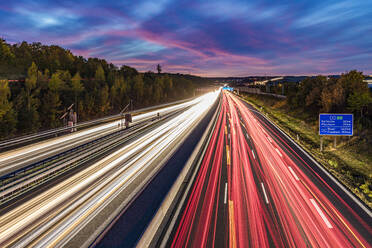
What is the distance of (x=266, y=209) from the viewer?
10773mm

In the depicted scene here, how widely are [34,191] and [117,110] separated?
219ft

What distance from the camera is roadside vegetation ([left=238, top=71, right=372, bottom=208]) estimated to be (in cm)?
1606

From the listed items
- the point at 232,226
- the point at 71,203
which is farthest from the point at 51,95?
the point at 232,226

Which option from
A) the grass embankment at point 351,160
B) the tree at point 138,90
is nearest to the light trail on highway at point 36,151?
the grass embankment at point 351,160

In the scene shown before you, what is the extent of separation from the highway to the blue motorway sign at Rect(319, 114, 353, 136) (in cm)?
620

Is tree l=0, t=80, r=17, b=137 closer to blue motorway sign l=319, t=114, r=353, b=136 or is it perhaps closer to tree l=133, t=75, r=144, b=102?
blue motorway sign l=319, t=114, r=353, b=136

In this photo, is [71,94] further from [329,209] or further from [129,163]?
[329,209]

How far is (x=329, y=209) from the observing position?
10883 mm

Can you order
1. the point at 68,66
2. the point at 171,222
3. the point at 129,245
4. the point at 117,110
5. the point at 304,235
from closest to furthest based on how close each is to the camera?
the point at 129,245
the point at 304,235
the point at 171,222
the point at 117,110
the point at 68,66

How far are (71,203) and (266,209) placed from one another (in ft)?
33.3

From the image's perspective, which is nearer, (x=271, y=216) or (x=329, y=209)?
(x=271, y=216)

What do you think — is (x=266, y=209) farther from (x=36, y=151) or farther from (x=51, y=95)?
(x=51, y=95)

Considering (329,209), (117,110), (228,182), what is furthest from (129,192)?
(117,110)

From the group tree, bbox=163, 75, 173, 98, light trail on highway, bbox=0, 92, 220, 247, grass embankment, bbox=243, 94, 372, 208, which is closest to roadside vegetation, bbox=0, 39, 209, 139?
tree, bbox=163, 75, 173, 98
